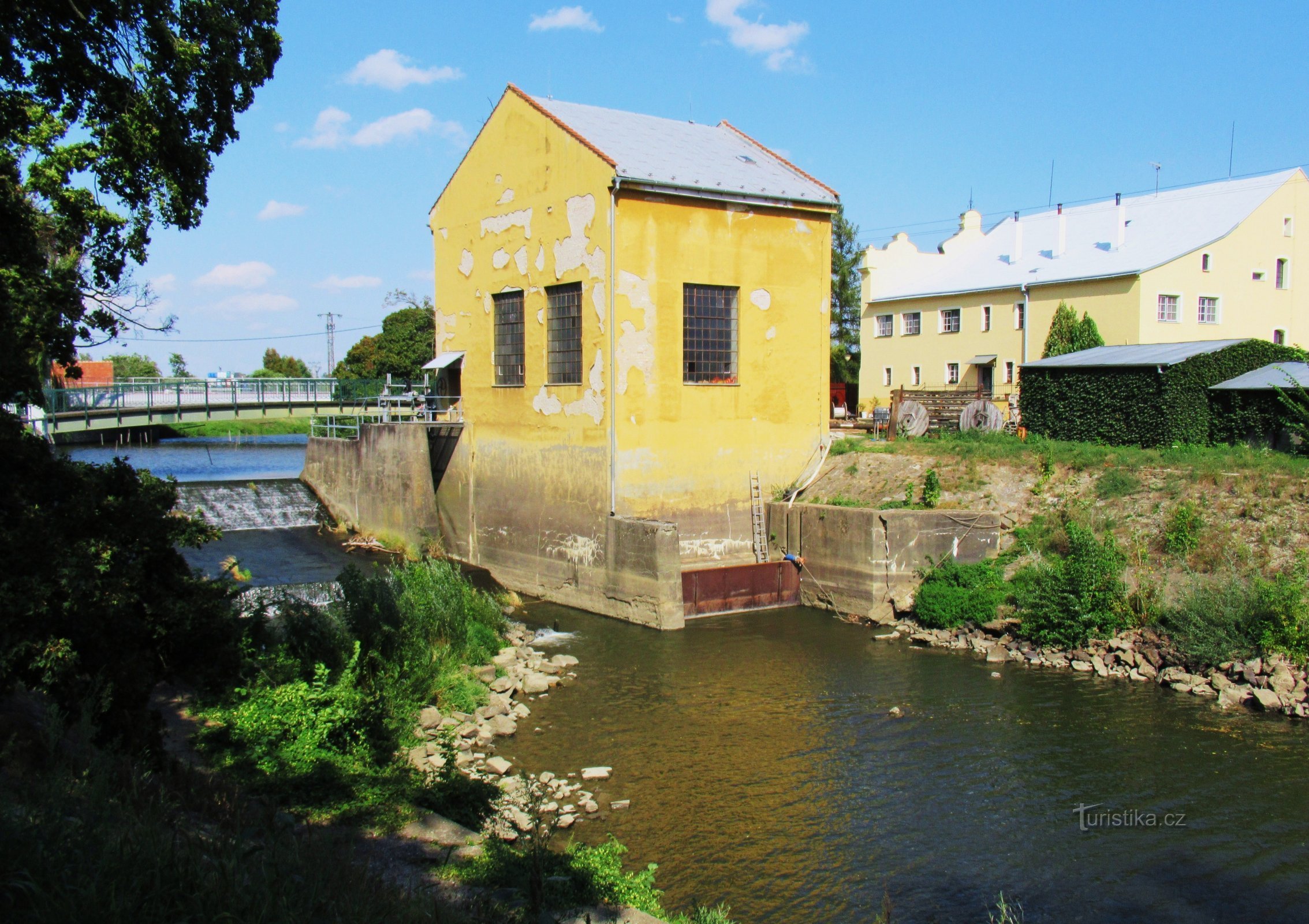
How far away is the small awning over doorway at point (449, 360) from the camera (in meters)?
26.8

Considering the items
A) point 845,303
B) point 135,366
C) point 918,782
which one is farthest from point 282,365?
point 918,782

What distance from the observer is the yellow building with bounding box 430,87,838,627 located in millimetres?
21641

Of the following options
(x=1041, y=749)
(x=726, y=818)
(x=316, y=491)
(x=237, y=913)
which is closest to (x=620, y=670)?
(x=726, y=818)

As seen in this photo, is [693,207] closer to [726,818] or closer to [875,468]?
[875,468]

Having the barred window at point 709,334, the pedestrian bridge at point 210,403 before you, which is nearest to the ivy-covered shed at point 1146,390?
the barred window at point 709,334

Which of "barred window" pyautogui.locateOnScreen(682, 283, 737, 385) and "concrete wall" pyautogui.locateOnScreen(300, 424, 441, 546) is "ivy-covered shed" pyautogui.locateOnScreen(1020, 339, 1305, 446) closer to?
"barred window" pyautogui.locateOnScreen(682, 283, 737, 385)

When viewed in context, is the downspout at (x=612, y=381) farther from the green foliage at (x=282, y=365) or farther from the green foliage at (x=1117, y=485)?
the green foliage at (x=282, y=365)

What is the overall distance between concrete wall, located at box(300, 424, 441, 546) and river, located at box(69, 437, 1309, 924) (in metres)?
9.39

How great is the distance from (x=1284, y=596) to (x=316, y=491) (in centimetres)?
2708

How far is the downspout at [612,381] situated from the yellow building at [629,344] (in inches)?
1.6

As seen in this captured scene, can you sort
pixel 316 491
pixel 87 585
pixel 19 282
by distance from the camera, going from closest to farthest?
pixel 87 585
pixel 19 282
pixel 316 491

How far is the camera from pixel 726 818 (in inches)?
463
